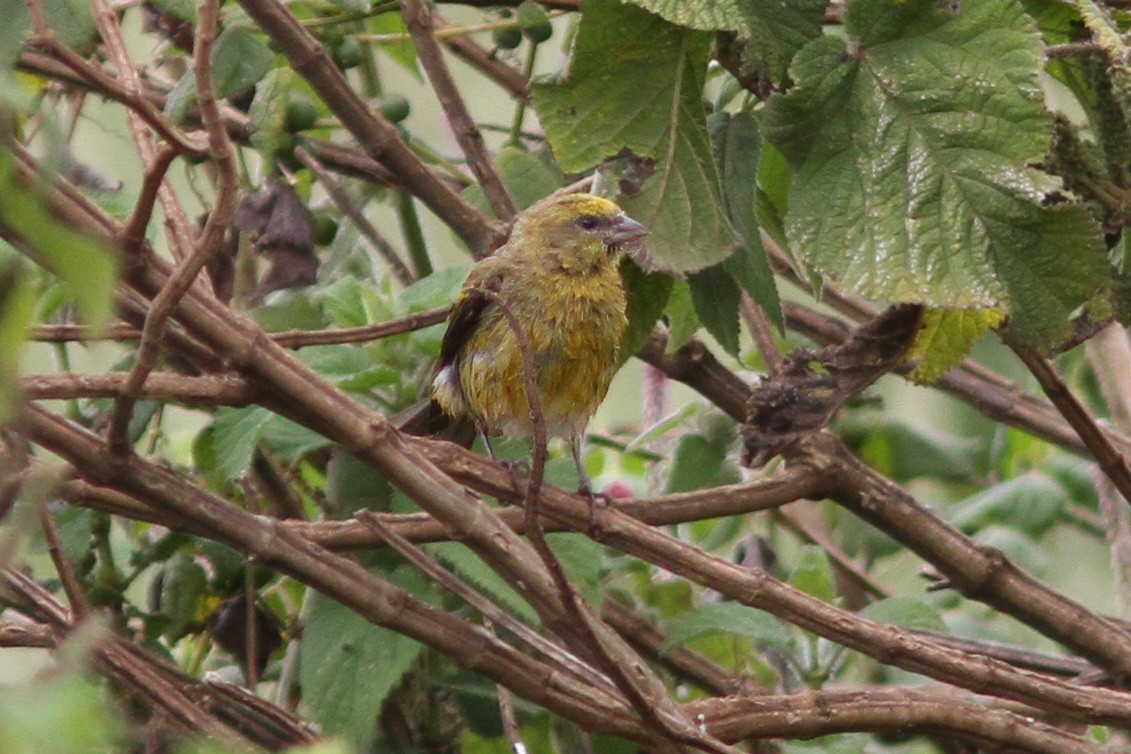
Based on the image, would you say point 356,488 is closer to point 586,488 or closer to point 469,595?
point 586,488

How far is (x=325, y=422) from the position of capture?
1.74 m

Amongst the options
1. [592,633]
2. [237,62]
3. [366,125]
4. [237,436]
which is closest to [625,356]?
[366,125]

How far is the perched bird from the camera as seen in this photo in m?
2.94

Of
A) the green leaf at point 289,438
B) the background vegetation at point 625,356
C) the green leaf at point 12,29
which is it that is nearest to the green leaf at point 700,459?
the background vegetation at point 625,356

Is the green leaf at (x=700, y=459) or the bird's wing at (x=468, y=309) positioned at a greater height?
the bird's wing at (x=468, y=309)

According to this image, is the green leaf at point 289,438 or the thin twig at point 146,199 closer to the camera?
the thin twig at point 146,199

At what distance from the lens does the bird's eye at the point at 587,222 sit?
122 inches

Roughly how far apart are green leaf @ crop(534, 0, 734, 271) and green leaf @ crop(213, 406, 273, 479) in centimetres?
68

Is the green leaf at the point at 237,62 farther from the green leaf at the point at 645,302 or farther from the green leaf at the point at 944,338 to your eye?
the green leaf at the point at 944,338

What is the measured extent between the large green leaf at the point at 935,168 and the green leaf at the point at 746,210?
154 millimetres

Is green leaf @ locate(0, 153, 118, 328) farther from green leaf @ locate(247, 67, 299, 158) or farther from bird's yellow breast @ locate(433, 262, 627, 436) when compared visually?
bird's yellow breast @ locate(433, 262, 627, 436)

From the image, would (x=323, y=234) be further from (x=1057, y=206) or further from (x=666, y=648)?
(x=1057, y=206)

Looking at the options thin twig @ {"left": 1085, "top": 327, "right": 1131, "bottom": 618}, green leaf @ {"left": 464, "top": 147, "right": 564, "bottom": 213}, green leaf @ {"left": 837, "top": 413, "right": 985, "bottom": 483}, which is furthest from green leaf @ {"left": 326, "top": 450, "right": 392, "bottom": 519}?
thin twig @ {"left": 1085, "top": 327, "right": 1131, "bottom": 618}

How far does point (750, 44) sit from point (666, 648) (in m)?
1.05
